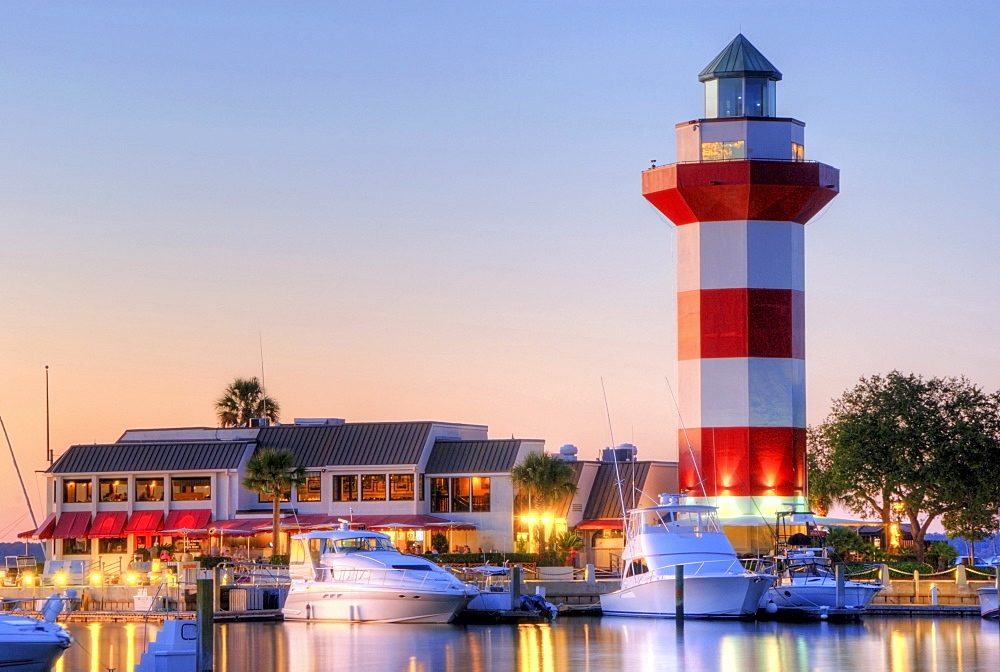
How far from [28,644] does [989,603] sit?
32739 mm

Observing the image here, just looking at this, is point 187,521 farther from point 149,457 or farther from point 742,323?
point 742,323

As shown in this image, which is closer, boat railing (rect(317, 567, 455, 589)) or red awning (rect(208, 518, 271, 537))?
boat railing (rect(317, 567, 455, 589))

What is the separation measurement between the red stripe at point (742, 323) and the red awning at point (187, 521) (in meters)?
24.0

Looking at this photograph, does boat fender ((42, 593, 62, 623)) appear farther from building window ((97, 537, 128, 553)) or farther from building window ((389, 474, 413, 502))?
building window ((97, 537, 128, 553))

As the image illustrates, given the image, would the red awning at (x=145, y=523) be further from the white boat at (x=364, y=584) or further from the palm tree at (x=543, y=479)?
the white boat at (x=364, y=584)

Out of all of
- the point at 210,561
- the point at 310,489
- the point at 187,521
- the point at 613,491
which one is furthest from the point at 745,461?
the point at 187,521

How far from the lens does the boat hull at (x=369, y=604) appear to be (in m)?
59.1

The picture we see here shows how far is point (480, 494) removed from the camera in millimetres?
77875

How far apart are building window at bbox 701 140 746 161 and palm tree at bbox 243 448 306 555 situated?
22.6m

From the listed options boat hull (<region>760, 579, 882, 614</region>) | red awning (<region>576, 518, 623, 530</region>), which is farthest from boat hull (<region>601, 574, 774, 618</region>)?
red awning (<region>576, 518, 623, 530</region>)

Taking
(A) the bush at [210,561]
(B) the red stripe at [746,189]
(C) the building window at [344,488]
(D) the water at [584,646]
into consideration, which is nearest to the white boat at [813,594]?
(D) the water at [584,646]

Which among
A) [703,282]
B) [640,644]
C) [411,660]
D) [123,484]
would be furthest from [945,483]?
[123,484]

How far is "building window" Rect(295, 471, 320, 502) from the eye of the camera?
8038 centimetres

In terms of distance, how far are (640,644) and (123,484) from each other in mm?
38523
